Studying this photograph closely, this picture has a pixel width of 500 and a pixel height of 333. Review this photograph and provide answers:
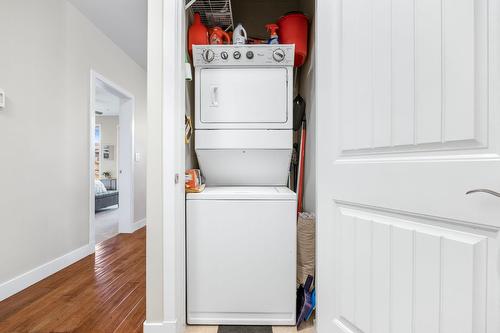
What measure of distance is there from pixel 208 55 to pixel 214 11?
1.51 ft

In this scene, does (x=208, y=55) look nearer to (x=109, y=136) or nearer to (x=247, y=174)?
(x=247, y=174)

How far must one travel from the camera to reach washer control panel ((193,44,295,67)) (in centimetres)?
157

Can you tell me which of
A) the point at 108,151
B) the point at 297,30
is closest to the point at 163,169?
the point at 297,30

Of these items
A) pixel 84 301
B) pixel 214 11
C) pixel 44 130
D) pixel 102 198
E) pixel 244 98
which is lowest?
pixel 84 301

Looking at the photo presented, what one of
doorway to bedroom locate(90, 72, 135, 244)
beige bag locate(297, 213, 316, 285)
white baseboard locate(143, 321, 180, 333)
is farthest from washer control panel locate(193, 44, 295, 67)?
doorway to bedroom locate(90, 72, 135, 244)

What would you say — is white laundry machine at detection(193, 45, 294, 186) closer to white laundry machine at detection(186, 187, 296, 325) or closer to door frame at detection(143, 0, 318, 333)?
door frame at detection(143, 0, 318, 333)

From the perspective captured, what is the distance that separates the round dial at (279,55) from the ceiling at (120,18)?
1758 mm

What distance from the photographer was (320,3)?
3.89ft

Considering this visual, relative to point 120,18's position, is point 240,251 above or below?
below

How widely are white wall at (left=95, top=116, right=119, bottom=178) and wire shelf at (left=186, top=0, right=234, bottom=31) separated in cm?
679

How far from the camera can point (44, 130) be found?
2.27 meters

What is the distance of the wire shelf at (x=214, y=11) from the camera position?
169cm

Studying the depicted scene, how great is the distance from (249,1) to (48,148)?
232cm

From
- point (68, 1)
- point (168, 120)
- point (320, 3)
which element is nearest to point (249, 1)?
point (320, 3)
